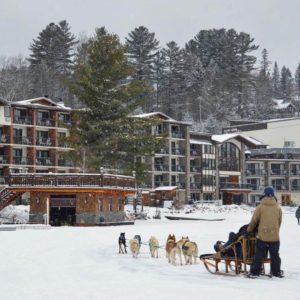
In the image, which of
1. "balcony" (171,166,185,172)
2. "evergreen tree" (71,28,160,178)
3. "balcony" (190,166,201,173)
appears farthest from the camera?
"balcony" (190,166,201,173)

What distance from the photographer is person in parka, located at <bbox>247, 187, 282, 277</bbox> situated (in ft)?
39.6

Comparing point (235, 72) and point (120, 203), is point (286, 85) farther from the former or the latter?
point (120, 203)

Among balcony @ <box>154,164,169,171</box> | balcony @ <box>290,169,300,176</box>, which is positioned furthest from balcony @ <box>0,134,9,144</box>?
balcony @ <box>290,169,300,176</box>

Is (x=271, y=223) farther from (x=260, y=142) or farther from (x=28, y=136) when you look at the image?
(x=260, y=142)

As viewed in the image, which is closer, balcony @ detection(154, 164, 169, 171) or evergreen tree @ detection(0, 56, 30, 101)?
balcony @ detection(154, 164, 169, 171)

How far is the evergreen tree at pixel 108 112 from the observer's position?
153ft

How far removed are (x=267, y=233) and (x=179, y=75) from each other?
106024 millimetres

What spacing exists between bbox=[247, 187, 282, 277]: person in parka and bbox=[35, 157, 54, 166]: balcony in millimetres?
55724

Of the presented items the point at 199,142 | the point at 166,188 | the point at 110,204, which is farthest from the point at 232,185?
the point at 110,204

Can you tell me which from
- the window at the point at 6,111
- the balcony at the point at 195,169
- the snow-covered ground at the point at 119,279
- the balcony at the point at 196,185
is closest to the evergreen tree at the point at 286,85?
the balcony at the point at 195,169

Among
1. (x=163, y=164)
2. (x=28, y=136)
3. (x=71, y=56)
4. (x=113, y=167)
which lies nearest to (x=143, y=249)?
(x=113, y=167)

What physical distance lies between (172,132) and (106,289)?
67.9 meters

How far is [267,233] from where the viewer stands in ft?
39.7

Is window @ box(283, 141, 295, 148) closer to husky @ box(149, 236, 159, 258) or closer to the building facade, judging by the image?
the building facade
